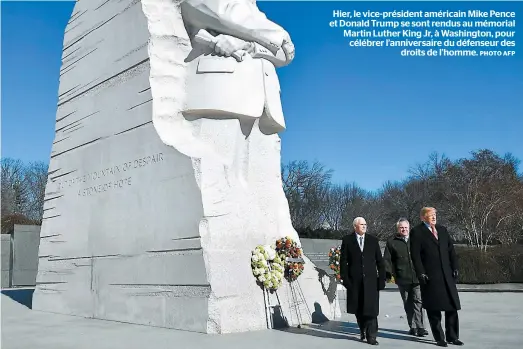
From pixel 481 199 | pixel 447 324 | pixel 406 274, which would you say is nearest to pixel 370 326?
pixel 447 324

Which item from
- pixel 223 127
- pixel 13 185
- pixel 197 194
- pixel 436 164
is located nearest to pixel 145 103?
pixel 223 127

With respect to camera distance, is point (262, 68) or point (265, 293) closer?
point (265, 293)

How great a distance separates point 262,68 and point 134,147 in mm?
2273

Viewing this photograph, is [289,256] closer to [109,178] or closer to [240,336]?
[240,336]

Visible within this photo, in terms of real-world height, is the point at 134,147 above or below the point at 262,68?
below

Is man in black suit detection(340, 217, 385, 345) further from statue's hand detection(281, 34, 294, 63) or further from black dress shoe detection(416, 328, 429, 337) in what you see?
statue's hand detection(281, 34, 294, 63)

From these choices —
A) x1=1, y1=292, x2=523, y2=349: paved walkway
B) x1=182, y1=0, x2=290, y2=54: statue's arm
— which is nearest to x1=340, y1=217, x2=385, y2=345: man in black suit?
x1=1, y1=292, x2=523, y2=349: paved walkway

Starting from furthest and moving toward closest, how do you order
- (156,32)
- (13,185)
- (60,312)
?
(13,185) → (60,312) → (156,32)

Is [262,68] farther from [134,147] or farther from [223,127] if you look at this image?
[134,147]

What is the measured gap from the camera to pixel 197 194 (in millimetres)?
7129

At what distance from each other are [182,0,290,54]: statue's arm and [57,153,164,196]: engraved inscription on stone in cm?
206

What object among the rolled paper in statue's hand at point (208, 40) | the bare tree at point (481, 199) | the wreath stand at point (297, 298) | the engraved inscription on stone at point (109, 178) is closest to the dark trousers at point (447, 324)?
the wreath stand at point (297, 298)

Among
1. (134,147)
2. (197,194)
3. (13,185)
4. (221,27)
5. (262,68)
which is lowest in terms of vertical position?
(197,194)

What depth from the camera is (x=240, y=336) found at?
655 cm
